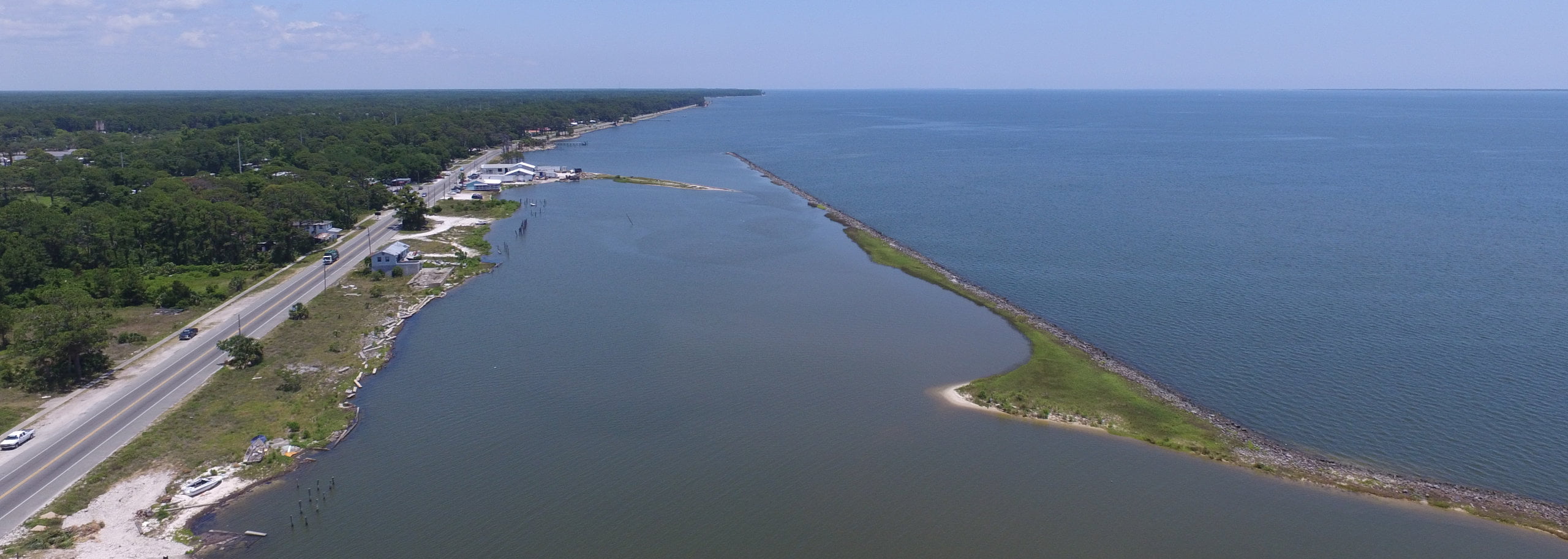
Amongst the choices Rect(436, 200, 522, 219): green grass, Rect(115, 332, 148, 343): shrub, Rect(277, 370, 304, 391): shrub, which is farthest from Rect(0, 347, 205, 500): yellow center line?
Rect(436, 200, 522, 219): green grass

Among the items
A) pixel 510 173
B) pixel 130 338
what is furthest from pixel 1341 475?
pixel 510 173

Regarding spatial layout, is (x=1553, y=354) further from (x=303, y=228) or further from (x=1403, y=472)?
(x=303, y=228)

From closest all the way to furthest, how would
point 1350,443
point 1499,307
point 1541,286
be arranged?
point 1350,443 → point 1499,307 → point 1541,286

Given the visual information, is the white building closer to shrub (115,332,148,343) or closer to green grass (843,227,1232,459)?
shrub (115,332,148,343)

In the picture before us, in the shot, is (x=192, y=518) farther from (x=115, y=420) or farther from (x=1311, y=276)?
(x=1311, y=276)

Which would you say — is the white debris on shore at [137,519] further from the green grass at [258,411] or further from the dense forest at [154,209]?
the dense forest at [154,209]

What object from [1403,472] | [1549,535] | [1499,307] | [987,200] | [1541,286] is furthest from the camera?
[987,200]

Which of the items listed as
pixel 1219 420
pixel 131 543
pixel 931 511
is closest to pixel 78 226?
pixel 131 543
